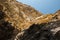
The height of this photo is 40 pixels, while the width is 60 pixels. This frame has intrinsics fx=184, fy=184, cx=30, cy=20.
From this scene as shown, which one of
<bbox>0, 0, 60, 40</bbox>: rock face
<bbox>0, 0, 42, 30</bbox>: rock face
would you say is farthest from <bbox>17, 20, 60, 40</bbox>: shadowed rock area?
<bbox>0, 0, 42, 30</bbox>: rock face

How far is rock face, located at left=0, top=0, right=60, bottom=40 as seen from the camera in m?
46.0

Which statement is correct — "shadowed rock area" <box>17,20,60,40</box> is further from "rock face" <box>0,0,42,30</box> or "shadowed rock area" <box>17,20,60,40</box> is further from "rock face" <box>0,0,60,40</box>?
"rock face" <box>0,0,42,30</box>

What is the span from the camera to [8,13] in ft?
244

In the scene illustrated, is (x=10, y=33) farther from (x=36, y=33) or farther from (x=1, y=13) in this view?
(x=36, y=33)

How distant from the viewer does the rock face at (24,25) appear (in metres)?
46.0

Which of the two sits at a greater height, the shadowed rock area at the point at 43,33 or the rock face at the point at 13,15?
the rock face at the point at 13,15

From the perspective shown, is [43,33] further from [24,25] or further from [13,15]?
[13,15]

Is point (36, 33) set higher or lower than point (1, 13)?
lower

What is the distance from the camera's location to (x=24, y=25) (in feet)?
223

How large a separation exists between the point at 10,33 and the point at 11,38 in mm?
3052

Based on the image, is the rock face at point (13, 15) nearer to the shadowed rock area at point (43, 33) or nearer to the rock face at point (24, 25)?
the rock face at point (24, 25)

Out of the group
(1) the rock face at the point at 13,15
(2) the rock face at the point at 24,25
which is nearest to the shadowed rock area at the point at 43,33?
(2) the rock face at the point at 24,25

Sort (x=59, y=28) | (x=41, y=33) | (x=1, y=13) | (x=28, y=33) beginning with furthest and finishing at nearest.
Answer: (x=1, y=13) < (x=28, y=33) < (x=41, y=33) < (x=59, y=28)

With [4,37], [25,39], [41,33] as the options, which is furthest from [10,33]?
[41,33]
